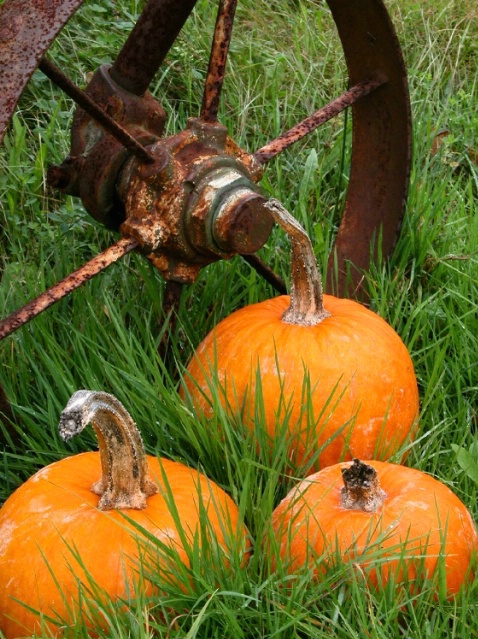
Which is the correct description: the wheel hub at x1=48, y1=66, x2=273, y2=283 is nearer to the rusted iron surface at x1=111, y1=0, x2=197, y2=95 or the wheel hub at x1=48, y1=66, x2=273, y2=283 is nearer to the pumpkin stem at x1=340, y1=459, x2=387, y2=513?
the rusted iron surface at x1=111, y1=0, x2=197, y2=95

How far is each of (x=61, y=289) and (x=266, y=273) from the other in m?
0.80

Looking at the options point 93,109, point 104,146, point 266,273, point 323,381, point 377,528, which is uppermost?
point 93,109

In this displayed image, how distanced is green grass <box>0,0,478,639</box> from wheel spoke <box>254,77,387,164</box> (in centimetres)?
39

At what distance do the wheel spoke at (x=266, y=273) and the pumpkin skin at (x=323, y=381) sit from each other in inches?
12.4

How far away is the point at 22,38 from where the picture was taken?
7.14 ft

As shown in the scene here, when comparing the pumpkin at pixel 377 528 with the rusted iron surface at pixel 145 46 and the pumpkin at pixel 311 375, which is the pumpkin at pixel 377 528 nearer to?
the pumpkin at pixel 311 375

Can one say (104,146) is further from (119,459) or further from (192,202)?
(119,459)

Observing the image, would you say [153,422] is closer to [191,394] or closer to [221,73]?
[191,394]

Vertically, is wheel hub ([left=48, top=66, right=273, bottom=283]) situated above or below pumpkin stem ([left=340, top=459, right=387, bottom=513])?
above

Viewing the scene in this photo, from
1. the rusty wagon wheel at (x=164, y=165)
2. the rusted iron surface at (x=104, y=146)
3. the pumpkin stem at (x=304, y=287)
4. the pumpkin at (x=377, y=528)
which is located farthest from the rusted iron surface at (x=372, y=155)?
the pumpkin at (x=377, y=528)

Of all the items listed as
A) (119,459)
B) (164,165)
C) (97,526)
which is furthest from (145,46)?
(97,526)

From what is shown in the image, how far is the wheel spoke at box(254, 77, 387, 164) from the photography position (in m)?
3.04

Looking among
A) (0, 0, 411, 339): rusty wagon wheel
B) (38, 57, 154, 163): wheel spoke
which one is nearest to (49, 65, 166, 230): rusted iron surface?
(0, 0, 411, 339): rusty wagon wheel

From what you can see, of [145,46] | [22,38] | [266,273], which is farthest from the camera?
[266,273]
